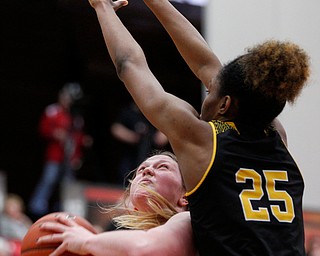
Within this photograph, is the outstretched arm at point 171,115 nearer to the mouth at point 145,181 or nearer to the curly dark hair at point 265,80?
the curly dark hair at point 265,80

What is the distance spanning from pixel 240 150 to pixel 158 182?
1.91ft

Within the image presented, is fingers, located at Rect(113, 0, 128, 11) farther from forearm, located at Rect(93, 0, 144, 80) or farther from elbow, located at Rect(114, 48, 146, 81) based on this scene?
elbow, located at Rect(114, 48, 146, 81)

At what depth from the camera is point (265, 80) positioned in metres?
2.98

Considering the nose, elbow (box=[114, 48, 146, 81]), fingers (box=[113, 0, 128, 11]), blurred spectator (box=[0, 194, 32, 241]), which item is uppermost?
fingers (box=[113, 0, 128, 11])

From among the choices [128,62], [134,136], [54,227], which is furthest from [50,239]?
[134,136]

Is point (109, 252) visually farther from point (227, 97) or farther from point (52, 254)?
point (227, 97)

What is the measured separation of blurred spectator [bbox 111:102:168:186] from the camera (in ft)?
35.2

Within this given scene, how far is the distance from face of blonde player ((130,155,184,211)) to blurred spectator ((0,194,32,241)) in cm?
618

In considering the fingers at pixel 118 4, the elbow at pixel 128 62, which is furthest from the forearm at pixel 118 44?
the fingers at pixel 118 4

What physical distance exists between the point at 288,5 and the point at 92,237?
17.1ft

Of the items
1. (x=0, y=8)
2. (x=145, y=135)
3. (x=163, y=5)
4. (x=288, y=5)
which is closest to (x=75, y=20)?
(x=0, y=8)

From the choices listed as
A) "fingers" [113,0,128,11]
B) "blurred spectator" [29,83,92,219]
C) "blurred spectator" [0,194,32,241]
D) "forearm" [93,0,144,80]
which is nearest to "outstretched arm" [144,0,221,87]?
"fingers" [113,0,128,11]

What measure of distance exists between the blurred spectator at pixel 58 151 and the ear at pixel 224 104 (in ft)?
27.4

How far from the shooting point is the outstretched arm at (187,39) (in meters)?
3.55
